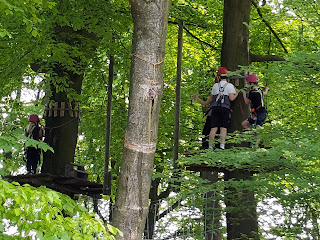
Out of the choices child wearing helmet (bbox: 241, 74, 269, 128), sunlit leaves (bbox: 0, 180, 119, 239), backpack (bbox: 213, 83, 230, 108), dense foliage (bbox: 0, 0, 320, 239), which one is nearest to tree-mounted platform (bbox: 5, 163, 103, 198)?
dense foliage (bbox: 0, 0, 320, 239)

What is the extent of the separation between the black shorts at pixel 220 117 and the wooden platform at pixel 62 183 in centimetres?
314

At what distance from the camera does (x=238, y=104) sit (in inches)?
416

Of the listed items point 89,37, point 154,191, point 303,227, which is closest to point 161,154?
point 154,191

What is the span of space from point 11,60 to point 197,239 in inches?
169

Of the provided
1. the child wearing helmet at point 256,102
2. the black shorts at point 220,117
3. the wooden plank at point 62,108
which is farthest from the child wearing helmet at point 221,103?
the wooden plank at point 62,108

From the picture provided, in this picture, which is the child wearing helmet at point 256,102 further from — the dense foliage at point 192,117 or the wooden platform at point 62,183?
the wooden platform at point 62,183

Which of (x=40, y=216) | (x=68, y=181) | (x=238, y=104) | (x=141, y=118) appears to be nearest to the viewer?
(x=40, y=216)

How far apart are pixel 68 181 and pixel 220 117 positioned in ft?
11.7

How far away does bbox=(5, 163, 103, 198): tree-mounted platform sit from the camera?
11133 mm

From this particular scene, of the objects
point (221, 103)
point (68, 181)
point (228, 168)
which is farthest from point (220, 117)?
point (68, 181)

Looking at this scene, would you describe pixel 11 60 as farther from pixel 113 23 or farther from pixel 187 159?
pixel 187 159

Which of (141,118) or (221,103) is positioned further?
(221,103)

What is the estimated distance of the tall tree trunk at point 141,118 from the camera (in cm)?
572

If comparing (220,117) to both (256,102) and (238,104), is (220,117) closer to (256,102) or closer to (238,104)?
(256,102)
